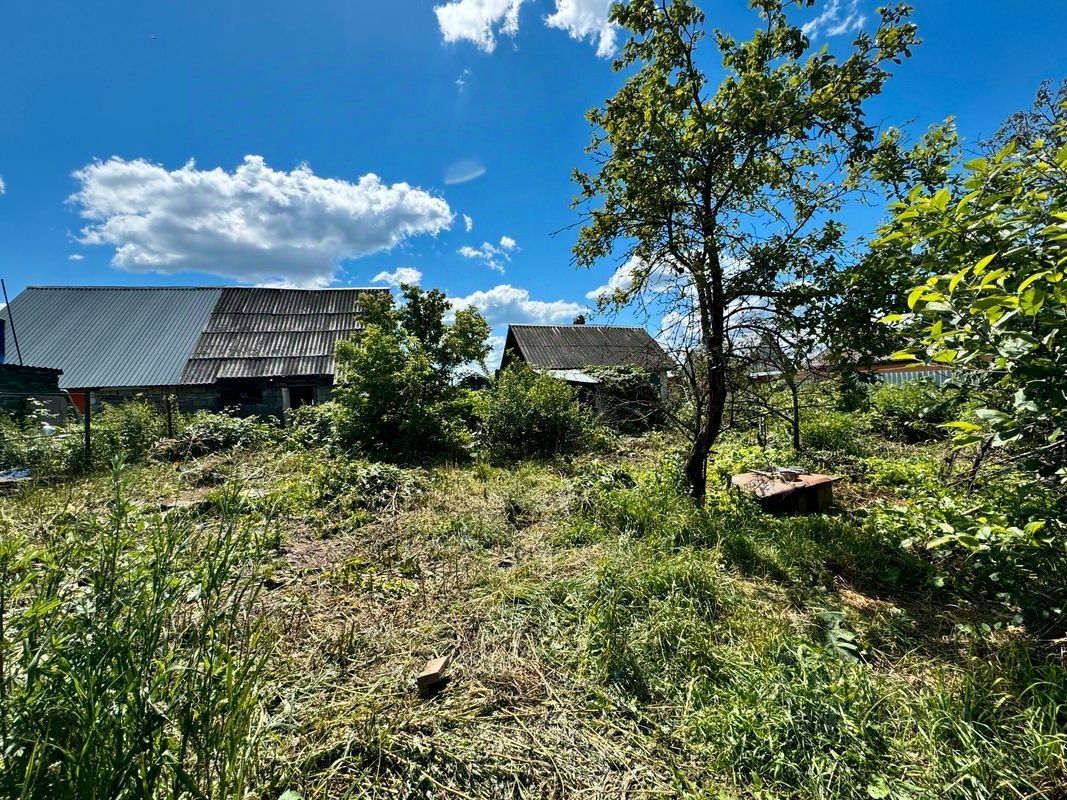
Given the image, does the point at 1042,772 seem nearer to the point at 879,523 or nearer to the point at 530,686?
the point at 530,686

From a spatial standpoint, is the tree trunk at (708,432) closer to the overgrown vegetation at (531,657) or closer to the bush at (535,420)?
the overgrown vegetation at (531,657)

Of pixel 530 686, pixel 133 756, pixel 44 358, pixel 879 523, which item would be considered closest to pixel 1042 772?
pixel 530 686

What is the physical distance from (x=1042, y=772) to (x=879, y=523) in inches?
Answer: 117

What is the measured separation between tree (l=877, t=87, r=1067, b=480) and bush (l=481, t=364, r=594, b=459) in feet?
23.8

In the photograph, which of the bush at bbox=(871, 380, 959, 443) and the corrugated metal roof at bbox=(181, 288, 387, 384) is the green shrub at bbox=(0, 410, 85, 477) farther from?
the bush at bbox=(871, 380, 959, 443)

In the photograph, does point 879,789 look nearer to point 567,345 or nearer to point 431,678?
point 431,678

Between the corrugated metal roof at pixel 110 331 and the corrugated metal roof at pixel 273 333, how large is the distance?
135cm

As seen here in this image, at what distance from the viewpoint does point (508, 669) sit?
2529 millimetres

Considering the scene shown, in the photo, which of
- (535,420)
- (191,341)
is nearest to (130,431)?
(535,420)

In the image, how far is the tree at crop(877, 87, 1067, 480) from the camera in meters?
1.67

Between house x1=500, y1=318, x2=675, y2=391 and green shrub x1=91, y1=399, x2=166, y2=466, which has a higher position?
house x1=500, y1=318, x2=675, y2=391

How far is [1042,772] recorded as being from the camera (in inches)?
66.0

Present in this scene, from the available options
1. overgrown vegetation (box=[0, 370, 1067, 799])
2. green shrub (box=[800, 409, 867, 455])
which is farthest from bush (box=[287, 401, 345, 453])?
green shrub (box=[800, 409, 867, 455])

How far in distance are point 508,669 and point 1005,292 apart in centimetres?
305
